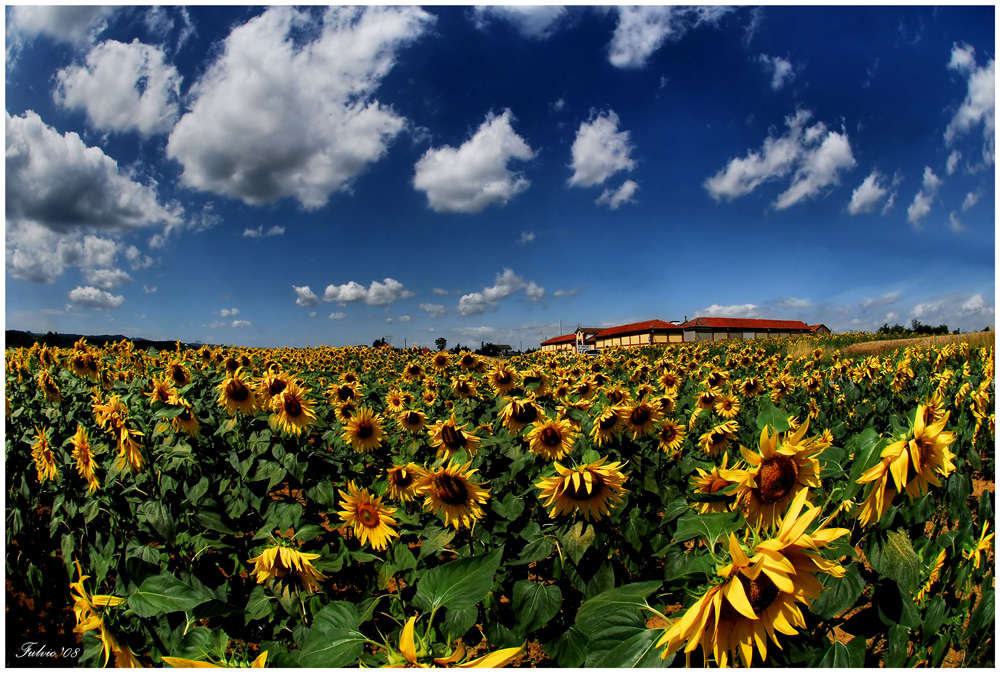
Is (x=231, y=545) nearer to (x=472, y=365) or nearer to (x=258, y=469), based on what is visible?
(x=258, y=469)

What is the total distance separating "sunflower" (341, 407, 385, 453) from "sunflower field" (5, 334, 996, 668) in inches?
0.6

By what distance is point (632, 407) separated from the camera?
128 inches

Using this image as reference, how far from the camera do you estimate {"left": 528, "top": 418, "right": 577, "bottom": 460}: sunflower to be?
9.24 ft

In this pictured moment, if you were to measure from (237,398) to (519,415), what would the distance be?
2129 millimetres

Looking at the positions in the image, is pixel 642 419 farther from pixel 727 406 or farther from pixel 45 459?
pixel 45 459

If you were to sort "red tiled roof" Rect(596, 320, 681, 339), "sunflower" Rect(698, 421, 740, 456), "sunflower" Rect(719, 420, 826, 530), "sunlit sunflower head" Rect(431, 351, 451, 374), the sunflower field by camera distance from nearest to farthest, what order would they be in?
the sunflower field
"sunflower" Rect(719, 420, 826, 530)
"sunflower" Rect(698, 421, 740, 456)
"sunlit sunflower head" Rect(431, 351, 451, 374)
"red tiled roof" Rect(596, 320, 681, 339)

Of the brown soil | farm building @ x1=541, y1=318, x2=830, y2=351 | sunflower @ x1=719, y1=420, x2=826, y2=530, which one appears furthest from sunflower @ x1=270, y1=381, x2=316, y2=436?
farm building @ x1=541, y1=318, x2=830, y2=351

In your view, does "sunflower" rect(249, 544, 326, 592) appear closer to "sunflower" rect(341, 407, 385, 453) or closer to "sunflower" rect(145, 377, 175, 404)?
"sunflower" rect(341, 407, 385, 453)

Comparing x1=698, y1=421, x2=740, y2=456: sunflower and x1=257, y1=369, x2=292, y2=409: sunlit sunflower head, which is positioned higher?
x1=257, y1=369, x2=292, y2=409: sunlit sunflower head

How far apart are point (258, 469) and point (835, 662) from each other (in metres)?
3.06

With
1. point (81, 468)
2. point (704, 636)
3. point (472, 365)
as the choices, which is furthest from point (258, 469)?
point (472, 365)

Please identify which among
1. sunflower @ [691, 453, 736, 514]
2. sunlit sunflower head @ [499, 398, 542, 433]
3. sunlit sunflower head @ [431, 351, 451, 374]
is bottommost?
sunflower @ [691, 453, 736, 514]

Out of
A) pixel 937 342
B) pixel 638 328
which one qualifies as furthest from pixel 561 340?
pixel 937 342

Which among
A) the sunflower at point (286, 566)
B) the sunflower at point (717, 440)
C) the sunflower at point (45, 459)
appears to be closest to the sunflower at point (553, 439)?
the sunflower at point (286, 566)
